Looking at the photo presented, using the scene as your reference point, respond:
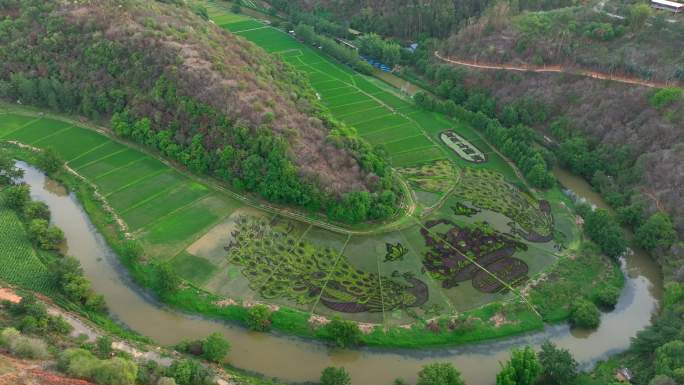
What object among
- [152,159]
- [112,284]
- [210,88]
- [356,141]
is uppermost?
[210,88]

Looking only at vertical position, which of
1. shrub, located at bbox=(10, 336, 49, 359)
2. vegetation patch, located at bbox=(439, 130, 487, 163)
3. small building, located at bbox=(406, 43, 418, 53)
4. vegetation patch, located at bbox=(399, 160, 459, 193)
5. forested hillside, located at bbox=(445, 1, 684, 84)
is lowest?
shrub, located at bbox=(10, 336, 49, 359)

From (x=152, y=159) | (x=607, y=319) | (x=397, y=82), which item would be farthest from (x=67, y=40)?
(x=607, y=319)

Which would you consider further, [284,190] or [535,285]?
[284,190]

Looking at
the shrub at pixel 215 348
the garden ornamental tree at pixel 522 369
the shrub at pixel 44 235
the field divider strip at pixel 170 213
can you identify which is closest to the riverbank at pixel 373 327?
the field divider strip at pixel 170 213

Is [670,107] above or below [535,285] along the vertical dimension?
above

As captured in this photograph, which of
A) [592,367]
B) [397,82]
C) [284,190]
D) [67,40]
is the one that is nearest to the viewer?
[592,367]

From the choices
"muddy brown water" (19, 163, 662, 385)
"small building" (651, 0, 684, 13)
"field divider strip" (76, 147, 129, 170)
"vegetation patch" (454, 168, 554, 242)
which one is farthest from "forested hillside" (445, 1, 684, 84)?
"field divider strip" (76, 147, 129, 170)

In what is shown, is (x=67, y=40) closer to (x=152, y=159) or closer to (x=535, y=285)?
(x=152, y=159)

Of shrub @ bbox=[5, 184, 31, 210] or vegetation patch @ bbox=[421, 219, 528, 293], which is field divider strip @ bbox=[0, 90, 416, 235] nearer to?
vegetation patch @ bbox=[421, 219, 528, 293]
